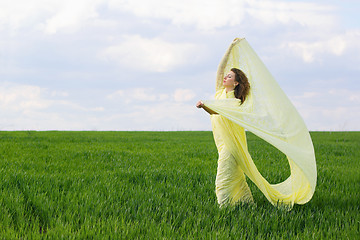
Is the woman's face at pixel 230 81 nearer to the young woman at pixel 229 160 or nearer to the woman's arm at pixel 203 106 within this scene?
the young woman at pixel 229 160

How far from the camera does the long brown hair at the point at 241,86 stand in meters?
5.75

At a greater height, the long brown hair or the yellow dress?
the long brown hair

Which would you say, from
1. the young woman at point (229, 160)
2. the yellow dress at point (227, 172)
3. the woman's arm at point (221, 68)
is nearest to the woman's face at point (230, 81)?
the young woman at point (229, 160)

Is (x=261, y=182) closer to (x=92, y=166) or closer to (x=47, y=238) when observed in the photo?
(x=47, y=238)

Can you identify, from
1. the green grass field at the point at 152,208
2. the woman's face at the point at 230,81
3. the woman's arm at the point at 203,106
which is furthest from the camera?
the woman's face at the point at 230,81

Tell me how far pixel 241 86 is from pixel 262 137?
95cm

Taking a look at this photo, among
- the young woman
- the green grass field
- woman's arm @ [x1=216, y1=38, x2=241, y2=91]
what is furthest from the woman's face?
the green grass field

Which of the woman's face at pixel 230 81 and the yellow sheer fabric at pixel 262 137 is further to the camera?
the woman's face at pixel 230 81

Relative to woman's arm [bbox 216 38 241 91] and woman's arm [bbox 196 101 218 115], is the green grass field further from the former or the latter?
woman's arm [bbox 216 38 241 91]

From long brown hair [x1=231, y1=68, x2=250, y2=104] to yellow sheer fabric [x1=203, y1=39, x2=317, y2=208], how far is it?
0.10 m

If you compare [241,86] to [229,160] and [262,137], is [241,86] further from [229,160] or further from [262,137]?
[229,160]

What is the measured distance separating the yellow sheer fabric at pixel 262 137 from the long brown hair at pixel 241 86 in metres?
0.10

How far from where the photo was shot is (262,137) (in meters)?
5.39

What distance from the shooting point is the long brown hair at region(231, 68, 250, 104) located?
5750 millimetres
